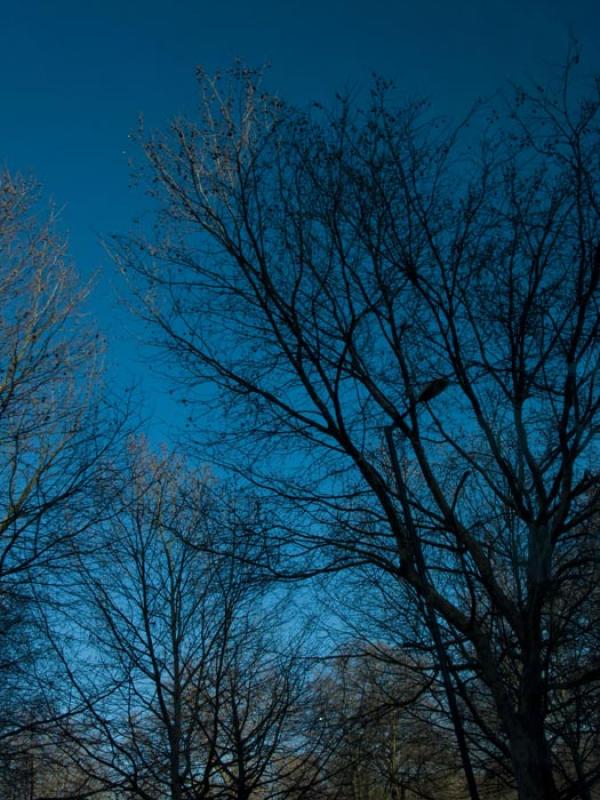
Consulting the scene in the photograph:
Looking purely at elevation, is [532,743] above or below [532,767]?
above

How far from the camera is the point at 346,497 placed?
621 centimetres

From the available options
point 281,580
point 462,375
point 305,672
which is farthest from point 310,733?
point 462,375

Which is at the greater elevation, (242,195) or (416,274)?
(242,195)

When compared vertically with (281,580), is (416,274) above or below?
above

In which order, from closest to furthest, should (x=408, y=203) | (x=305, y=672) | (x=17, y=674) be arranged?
(x=408, y=203), (x=17, y=674), (x=305, y=672)

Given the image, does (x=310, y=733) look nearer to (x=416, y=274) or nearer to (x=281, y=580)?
(x=281, y=580)

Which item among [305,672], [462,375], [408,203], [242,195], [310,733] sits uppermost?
[242,195]

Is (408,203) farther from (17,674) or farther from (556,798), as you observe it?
(17,674)

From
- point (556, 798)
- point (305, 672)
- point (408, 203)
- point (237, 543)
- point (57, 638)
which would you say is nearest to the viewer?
point (556, 798)

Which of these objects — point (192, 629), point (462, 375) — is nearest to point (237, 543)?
point (462, 375)

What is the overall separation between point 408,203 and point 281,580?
3.70m

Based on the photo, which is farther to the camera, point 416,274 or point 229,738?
point 229,738

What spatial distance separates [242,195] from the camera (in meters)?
6.59

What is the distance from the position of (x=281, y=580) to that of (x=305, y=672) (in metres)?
3.07
